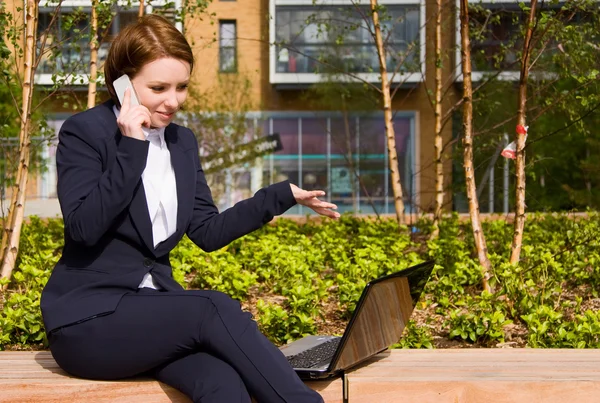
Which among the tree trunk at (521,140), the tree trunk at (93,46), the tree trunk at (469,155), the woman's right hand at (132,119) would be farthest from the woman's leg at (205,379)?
the tree trunk at (93,46)

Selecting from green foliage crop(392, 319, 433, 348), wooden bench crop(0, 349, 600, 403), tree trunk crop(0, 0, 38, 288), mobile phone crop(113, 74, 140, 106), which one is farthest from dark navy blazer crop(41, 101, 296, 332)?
tree trunk crop(0, 0, 38, 288)

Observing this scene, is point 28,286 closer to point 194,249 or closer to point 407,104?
point 194,249

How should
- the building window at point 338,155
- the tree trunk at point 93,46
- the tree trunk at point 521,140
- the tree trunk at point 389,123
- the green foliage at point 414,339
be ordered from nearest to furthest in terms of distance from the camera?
1. the green foliage at point 414,339
2. the tree trunk at point 521,140
3. the tree trunk at point 93,46
4. the tree trunk at point 389,123
5. the building window at point 338,155

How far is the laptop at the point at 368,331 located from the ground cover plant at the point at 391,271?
4.17 feet

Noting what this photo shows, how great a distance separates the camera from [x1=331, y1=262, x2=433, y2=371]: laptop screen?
10.5 ft

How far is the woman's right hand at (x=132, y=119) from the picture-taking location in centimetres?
303

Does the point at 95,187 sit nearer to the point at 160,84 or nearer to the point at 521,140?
the point at 160,84

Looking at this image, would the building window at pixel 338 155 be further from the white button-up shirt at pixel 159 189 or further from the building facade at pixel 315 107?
the white button-up shirt at pixel 159 189

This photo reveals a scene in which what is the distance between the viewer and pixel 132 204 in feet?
10.4

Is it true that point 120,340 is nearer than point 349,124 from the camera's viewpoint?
Yes

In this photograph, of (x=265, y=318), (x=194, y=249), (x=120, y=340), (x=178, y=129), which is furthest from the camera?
(x=194, y=249)

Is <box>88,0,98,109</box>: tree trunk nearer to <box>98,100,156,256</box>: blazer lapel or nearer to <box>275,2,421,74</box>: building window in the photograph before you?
<box>98,100,156,256</box>: blazer lapel

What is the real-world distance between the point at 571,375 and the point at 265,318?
201 centimetres

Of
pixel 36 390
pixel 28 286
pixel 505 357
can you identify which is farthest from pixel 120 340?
pixel 28 286
